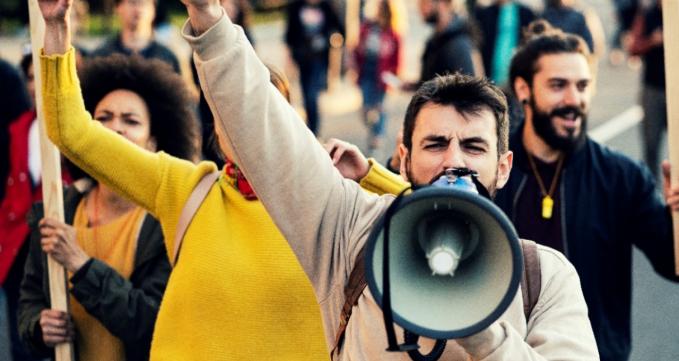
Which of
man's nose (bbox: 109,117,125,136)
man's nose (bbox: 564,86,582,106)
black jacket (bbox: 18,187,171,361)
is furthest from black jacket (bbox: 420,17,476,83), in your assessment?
black jacket (bbox: 18,187,171,361)

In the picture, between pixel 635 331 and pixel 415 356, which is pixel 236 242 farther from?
pixel 635 331

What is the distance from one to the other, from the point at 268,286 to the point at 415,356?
108 cm

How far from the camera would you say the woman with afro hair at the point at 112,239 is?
4.26 meters

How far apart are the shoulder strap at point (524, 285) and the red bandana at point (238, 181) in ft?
3.03

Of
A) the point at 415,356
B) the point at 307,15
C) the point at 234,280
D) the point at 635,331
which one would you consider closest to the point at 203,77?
the point at 415,356

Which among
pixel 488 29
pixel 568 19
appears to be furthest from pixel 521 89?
pixel 488 29

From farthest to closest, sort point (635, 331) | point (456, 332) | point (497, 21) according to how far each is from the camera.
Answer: point (497, 21) < point (635, 331) < point (456, 332)

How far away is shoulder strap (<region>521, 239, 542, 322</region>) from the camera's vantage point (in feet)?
9.59

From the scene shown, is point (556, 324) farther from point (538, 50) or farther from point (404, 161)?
point (538, 50)

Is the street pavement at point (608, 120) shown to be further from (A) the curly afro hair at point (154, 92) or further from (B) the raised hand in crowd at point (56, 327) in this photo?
(B) the raised hand in crowd at point (56, 327)

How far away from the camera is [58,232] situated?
4246mm

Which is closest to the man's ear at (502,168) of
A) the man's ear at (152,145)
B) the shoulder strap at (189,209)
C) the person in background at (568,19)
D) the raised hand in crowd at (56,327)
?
the shoulder strap at (189,209)

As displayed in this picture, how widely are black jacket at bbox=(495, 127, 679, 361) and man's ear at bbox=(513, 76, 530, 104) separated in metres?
0.50

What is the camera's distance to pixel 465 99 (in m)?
3.06
